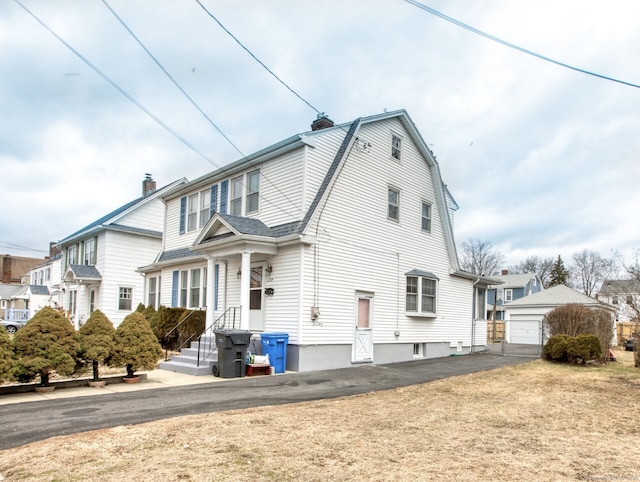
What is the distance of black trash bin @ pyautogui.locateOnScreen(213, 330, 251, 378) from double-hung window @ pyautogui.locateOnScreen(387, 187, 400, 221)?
24.5 ft

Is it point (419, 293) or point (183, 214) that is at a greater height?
point (183, 214)

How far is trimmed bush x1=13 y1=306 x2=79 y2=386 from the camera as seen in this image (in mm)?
9523

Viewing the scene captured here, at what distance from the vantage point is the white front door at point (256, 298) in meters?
15.2

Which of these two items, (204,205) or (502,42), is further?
(204,205)

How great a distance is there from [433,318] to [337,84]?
10.1m

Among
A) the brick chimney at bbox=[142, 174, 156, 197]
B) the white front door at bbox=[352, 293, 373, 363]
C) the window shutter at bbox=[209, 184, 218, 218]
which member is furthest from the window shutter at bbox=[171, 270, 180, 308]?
the brick chimney at bbox=[142, 174, 156, 197]

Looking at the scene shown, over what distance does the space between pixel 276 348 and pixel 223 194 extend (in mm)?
6972

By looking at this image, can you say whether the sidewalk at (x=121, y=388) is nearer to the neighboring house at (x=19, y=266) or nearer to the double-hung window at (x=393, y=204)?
the double-hung window at (x=393, y=204)

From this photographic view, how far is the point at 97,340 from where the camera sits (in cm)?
1062

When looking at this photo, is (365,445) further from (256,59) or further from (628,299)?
(628,299)

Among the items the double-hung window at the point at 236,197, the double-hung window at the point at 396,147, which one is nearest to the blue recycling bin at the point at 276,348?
the double-hung window at the point at 236,197

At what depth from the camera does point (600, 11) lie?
9281 millimetres

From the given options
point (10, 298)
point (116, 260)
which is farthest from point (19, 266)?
point (116, 260)

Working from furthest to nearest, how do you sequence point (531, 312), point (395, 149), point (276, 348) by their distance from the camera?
1. point (531, 312)
2. point (395, 149)
3. point (276, 348)
